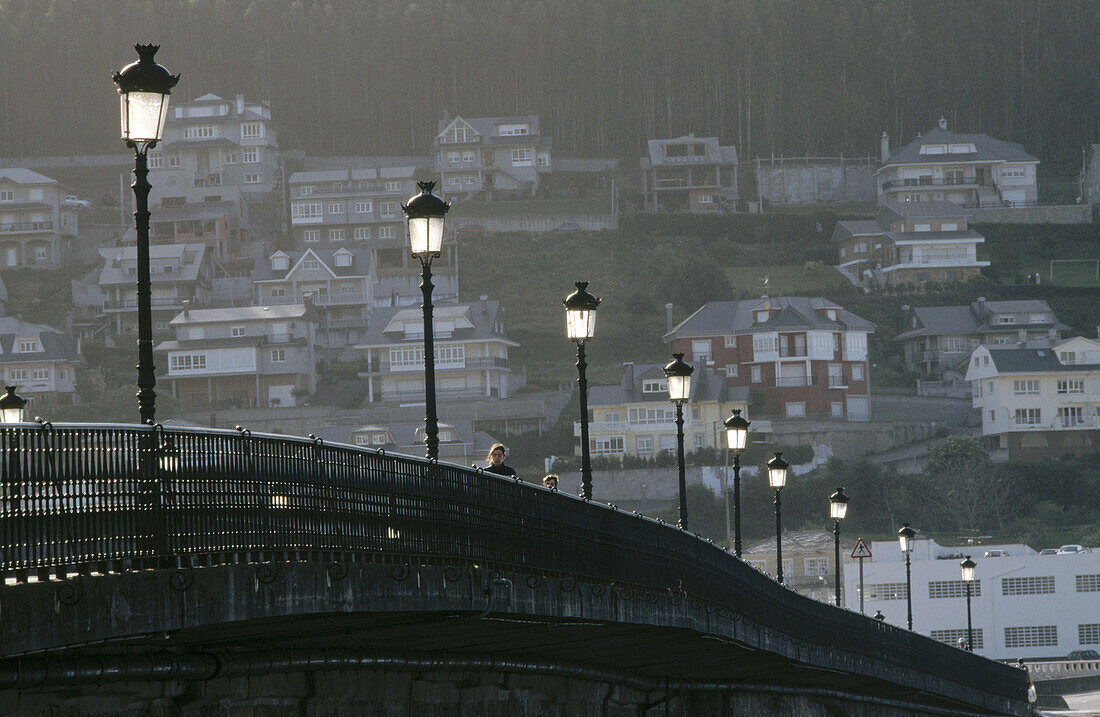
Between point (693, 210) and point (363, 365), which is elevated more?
point (693, 210)

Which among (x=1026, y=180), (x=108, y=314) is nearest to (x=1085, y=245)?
(x=1026, y=180)

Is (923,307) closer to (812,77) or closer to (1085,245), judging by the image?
(1085,245)

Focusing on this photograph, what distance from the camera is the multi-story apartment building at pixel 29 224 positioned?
145 metres

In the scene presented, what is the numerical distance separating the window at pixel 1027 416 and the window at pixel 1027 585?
126 feet

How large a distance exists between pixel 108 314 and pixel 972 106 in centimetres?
11014

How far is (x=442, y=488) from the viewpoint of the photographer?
594 inches

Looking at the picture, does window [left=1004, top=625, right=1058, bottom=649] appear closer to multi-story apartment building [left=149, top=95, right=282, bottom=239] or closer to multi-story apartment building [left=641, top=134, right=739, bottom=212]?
multi-story apartment building [left=641, top=134, right=739, bottom=212]

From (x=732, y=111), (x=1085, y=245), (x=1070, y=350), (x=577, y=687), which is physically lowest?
(x=577, y=687)

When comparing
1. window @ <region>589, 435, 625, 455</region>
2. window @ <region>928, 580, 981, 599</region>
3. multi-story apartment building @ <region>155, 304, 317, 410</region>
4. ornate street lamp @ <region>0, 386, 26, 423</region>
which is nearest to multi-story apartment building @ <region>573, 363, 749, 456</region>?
window @ <region>589, 435, 625, 455</region>

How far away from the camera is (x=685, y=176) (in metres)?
164

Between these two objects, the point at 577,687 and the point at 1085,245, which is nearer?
the point at 577,687

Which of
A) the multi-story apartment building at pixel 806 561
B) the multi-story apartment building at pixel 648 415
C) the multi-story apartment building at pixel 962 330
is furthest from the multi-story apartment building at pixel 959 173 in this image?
the multi-story apartment building at pixel 806 561

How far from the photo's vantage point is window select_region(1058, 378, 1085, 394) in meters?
112

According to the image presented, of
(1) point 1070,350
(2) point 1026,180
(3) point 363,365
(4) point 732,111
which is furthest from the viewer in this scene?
(4) point 732,111
